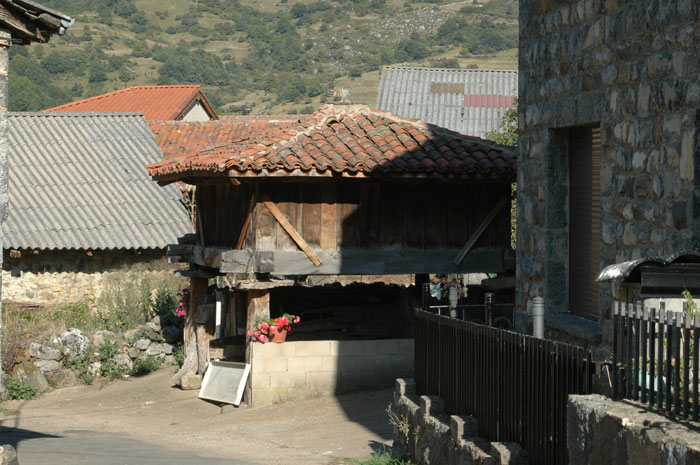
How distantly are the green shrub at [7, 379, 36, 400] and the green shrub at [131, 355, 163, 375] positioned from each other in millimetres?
2137

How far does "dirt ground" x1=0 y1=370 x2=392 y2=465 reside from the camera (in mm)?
11625

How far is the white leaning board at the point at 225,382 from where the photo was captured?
48.9 feet

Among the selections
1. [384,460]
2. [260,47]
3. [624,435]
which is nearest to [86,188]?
[384,460]

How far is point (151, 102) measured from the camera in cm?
3900

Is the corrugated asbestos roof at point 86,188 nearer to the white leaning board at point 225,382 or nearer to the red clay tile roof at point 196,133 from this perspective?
the red clay tile roof at point 196,133

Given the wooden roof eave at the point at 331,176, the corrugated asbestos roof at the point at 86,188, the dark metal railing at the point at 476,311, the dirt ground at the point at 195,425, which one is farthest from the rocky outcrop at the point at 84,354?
the dark metal railing at the point at 476,311

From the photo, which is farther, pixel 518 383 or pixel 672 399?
pixel 518 383

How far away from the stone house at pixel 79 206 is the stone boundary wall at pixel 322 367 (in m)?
8.30

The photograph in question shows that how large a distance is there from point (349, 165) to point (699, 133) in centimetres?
689

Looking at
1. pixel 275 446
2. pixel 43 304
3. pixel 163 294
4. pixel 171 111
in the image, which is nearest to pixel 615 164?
pixel 275 446

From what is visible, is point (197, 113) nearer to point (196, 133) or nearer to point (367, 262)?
point (196, 133)

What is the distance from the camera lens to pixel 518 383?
7797mm

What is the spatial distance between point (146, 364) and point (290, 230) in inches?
218

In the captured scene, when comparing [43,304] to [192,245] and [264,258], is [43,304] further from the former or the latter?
[264,258]
